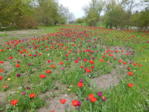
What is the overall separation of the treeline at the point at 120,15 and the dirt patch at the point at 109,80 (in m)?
12.7

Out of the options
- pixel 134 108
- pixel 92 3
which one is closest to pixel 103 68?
pixel 134 108

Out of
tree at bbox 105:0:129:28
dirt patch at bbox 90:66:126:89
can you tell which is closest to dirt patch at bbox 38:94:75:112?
dirt patch at bbox 90:66:126:89

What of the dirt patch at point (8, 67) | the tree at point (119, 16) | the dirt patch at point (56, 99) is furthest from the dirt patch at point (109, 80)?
the tree at point (119, 16)

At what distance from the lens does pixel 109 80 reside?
2590mm

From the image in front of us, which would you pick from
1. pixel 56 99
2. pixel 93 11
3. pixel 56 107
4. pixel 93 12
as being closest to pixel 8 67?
pixel 56 99

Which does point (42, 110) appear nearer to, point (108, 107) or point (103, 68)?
point (108, 107)

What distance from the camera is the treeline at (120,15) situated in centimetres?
1445

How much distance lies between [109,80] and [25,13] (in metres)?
19.2

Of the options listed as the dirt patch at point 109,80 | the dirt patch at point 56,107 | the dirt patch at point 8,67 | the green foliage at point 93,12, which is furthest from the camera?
the green foliage at point 93,12

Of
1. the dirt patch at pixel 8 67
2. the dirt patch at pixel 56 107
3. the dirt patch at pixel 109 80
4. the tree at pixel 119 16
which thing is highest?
the tree at pixel 119 16

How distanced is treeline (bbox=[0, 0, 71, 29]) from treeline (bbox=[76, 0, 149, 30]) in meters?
8.90

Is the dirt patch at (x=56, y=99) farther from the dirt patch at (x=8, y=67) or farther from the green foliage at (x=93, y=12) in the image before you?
the green foliage at (x=93, y=12)

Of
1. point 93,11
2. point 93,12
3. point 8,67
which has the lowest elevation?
point 8,67

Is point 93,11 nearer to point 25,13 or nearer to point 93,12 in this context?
point 93,12
